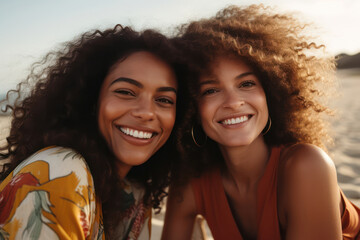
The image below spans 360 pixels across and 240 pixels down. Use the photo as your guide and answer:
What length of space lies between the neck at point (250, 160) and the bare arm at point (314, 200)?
1.36 ft

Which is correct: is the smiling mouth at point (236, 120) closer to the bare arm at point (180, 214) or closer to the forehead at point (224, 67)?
the forehead at point (224, 67)

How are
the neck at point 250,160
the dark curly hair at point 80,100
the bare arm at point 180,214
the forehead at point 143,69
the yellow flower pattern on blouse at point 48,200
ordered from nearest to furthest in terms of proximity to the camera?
1. the yellow flower pattern on blouse at point 48,200
2. the dark curly hair at point 80,100
3. the forehead at point 143,69
4. the neck at point 250,160
5. the bare arm at point 180,214

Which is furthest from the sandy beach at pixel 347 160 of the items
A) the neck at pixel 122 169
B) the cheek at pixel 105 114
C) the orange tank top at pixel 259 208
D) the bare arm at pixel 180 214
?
the cheek at pixel 105 114

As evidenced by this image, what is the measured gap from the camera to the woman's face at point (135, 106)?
2.09 m

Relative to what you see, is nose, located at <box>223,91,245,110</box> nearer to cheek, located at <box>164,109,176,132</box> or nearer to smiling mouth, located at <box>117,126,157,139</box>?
cheek, located at <box>164,109,176,132</box>

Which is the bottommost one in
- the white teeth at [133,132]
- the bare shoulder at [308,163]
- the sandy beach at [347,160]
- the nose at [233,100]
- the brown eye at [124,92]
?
the sandy beach at [347,160]

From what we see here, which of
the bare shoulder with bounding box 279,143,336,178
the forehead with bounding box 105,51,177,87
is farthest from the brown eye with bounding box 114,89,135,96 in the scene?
the bare shoulder with bounding box 279,143,336,178

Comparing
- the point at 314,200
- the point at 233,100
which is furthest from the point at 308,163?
the point at 233,100

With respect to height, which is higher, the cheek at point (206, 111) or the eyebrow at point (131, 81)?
the eyebrow at point (131, 81)

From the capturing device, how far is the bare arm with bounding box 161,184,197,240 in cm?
267

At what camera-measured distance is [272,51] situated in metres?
2.52

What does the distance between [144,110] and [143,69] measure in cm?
30

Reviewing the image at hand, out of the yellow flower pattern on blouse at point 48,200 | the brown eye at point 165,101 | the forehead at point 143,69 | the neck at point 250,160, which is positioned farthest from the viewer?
the neck at point 250,160

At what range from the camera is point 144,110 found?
81.8 inches
